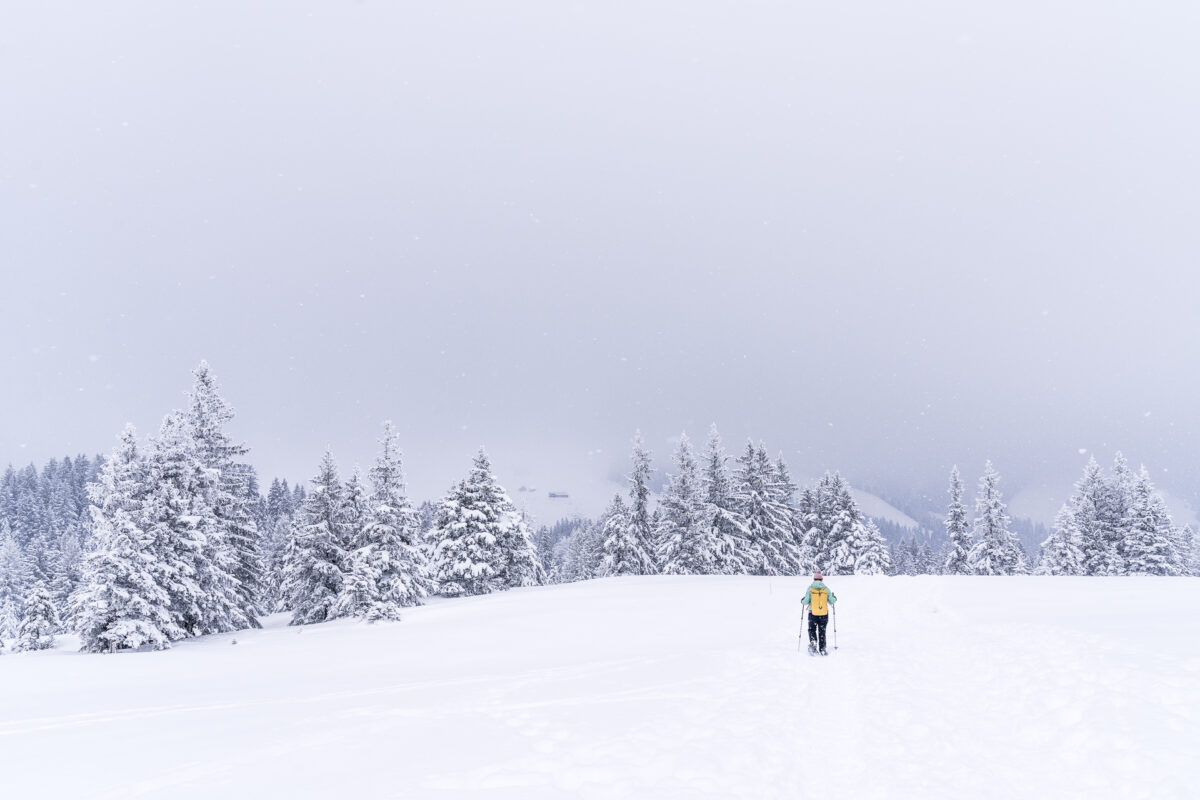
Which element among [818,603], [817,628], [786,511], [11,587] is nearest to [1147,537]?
[786,511]

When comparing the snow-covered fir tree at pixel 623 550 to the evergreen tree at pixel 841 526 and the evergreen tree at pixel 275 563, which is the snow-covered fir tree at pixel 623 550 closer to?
the evergreen tree at pixel 841 526

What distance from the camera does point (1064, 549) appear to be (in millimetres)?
45594

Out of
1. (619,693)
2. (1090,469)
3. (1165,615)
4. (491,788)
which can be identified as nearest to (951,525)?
(1090,469)

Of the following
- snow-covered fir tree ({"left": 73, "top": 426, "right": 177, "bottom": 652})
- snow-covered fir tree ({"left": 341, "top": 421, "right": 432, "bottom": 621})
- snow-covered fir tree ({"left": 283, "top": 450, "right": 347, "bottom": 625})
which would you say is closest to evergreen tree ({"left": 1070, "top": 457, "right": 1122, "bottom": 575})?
snow-covered fir tree ({"left": 341, "top": 421, "right": 432, "bottom": 621})

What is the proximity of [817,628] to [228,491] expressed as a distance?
29.1m

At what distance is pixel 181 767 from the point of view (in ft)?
25.1

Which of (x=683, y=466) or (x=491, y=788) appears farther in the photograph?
(x=683, y=466)

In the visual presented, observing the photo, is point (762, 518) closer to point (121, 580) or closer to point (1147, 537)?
point (1147, 537)

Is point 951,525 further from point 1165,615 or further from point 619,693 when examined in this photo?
point 619,693

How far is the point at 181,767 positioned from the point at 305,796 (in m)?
2.31

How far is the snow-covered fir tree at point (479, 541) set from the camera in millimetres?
37531

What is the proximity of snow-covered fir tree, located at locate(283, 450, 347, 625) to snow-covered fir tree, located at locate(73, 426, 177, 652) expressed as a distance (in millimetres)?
8634

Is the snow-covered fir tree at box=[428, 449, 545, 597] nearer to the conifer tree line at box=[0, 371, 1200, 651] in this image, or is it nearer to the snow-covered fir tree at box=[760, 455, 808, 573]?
the conifer tree line at box=[0, 371, 1200, 651]

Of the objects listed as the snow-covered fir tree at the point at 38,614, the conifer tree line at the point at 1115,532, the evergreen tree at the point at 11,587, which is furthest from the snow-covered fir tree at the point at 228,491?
the conifer tree line at the point at 1115,532
